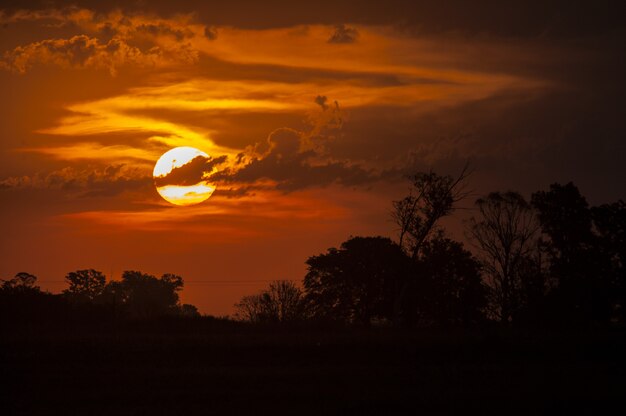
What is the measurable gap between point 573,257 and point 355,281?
21.3 metres

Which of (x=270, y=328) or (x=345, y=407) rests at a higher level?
(x=270, y=328)

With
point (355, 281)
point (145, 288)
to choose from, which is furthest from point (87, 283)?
point (355, 281)

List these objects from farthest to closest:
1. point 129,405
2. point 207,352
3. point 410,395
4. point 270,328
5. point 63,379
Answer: point 270,328
point 207,352
point 63,379
point 410,395
point 129,405

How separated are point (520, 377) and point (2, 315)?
34979mm

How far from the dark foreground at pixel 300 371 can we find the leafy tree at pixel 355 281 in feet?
86.3

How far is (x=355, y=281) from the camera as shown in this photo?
78.3 meters

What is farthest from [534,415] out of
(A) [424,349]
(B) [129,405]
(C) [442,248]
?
(C) [442,248]

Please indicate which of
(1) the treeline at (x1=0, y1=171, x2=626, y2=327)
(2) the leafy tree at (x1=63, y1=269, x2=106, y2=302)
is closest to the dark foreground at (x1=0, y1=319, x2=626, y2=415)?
(1) the treeline at (x1=0, y1=171, x2=626, y2=327)

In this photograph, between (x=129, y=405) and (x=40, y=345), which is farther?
(x=40, y=345)

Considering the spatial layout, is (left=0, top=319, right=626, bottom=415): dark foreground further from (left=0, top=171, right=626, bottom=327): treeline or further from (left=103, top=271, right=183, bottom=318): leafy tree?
(left=103, top=271, right=183, bottom=318): leafy tree

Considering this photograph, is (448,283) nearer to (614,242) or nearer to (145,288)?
(614,242)

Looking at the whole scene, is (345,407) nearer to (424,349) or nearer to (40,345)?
(424,349)

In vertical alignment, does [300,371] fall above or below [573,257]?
below

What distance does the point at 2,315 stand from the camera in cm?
5297
